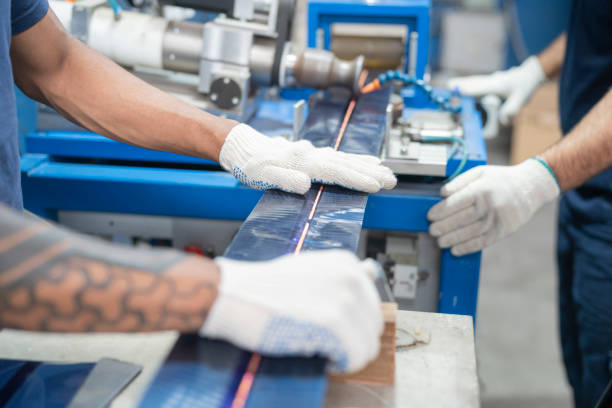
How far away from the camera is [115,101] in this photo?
1113mm

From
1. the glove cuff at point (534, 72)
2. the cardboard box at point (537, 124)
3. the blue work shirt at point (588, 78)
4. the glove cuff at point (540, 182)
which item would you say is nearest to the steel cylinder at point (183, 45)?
the glove cuff at point (540, 182)

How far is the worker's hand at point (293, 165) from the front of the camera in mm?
1033

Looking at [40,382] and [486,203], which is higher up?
[486,203]

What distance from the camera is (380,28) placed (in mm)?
1619

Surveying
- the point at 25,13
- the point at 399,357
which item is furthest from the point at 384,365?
the point at 25,13

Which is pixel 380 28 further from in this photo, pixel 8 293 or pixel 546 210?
pixel 546 210

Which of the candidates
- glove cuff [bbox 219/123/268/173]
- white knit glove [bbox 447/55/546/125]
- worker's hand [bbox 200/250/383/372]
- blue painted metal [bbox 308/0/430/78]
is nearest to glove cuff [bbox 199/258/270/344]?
worker's hand [bbox 200/250/383/372]

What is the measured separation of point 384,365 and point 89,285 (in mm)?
388

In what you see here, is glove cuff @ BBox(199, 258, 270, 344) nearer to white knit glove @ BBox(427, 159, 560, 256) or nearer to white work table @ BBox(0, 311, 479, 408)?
white work table @ BBox(0, 311, 479, 408)

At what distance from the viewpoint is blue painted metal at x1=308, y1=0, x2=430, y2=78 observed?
157cm

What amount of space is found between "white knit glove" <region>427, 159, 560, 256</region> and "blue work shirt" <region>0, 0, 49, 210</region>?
0.78 metres

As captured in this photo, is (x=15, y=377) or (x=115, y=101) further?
(x=115, y=101)

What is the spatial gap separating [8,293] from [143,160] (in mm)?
851

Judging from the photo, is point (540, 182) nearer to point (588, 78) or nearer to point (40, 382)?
point (588, 78)
